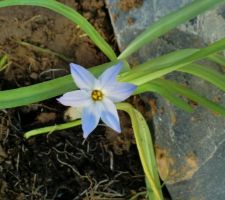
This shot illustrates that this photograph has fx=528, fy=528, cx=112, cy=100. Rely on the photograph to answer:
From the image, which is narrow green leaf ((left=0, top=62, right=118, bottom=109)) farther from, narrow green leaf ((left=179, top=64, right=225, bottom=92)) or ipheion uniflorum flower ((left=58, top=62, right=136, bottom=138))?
narrow green leaf ((left=179, top=64, right=225, bottom=92))

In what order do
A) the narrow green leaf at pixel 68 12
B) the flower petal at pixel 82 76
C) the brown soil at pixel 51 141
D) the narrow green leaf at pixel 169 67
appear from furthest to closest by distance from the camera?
the brown soil at pixel 51 141 → the narrow green leaf at pixel 68 12 → the narrow green leaf at pixel 169 67 → the flower petal at pixel 82 76

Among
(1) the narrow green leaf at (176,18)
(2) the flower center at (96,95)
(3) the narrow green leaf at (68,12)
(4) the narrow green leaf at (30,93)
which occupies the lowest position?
(2) the flower center at (96,95)

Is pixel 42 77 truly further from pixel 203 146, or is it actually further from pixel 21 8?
pixel 203 146

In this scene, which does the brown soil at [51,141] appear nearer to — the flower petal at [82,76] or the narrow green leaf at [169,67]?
the narrow green leaf at [169,67]

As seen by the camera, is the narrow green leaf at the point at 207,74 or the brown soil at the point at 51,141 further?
the brown soil at the point at 51,141

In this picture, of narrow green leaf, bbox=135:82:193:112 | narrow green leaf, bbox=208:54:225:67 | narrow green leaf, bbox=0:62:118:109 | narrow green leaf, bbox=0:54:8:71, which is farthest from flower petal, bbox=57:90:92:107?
narrow green leaf, bbox=0:54:8:71

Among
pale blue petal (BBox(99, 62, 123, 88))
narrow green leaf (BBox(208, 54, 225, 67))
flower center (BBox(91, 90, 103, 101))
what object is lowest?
flower center (BBox(91, 90, 103, 101))

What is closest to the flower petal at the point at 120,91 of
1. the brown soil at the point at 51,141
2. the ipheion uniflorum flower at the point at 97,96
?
the ipheion uniflorum flower at the point at 97,96
